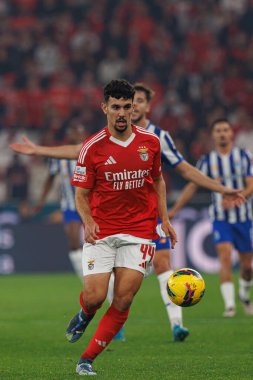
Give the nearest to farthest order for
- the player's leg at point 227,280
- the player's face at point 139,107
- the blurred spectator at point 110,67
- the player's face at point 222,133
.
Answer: the player's face at point 139,107 → the player's leg at point 227,280 → the player's face at point 222,133 → the blurred spectator at point 110,67

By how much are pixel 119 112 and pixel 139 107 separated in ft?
7.85

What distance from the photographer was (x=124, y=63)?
69.1 feet

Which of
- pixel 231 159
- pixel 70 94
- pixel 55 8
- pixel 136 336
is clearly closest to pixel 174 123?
pixel 70 94

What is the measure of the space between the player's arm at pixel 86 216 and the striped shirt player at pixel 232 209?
4883 mm

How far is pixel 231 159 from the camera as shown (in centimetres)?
1134

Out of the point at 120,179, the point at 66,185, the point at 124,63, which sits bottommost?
the point at 120,179

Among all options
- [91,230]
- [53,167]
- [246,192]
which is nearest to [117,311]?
[91,230]

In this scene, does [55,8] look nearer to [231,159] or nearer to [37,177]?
[37,177]

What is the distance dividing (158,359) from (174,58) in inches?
571

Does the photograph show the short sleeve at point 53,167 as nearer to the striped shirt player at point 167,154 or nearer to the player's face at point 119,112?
the striped shirt player at point 167,154

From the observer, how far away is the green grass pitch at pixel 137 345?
6699 mm

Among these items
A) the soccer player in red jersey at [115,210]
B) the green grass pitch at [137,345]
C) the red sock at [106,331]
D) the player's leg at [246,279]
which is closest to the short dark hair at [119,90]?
the soccer player in red jersey at [115,210]

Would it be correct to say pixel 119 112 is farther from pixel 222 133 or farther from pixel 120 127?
pixel 222 133

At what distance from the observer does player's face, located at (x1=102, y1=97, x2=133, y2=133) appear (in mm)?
6418
